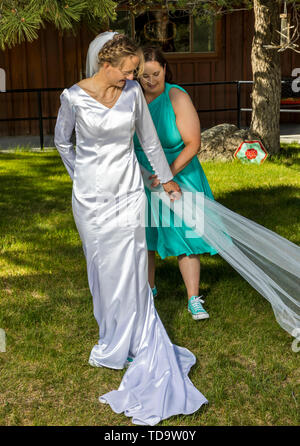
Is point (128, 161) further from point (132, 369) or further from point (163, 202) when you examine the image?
point (132, 369)

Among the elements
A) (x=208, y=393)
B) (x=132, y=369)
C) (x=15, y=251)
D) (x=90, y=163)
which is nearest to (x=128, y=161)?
(x=90, y=163)

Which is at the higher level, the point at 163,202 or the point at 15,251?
the point at 163,202

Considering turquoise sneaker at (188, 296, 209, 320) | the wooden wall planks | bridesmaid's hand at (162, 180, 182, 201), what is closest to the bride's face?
bridesmaid's hand at (162, 180, 182, 201)

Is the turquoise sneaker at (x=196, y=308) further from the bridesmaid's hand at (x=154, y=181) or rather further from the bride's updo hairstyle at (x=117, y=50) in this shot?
the bride's updo hairstyle at (x=117, y=50)

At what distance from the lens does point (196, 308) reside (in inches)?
161

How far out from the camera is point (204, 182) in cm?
420

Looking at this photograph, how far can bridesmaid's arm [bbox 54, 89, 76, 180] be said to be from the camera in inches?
121

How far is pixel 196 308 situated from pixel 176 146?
1121 millimetres

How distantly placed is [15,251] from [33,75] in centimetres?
900

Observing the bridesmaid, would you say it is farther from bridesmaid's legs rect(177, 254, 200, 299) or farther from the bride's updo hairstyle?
the bride's updo hairstyle

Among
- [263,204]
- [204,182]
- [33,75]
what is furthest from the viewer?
[33,75]

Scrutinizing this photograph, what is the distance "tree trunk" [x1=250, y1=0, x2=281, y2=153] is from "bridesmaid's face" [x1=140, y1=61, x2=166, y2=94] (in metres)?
6.19

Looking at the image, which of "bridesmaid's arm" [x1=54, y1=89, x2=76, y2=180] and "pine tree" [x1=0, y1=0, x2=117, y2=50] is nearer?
"bridesmaid's arm" [x1=54, y1=89, x2=76, y2=180]

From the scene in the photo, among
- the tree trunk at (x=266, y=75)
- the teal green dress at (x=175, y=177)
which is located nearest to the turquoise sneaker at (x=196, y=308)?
the teal green dress at (x=175, y=177)
